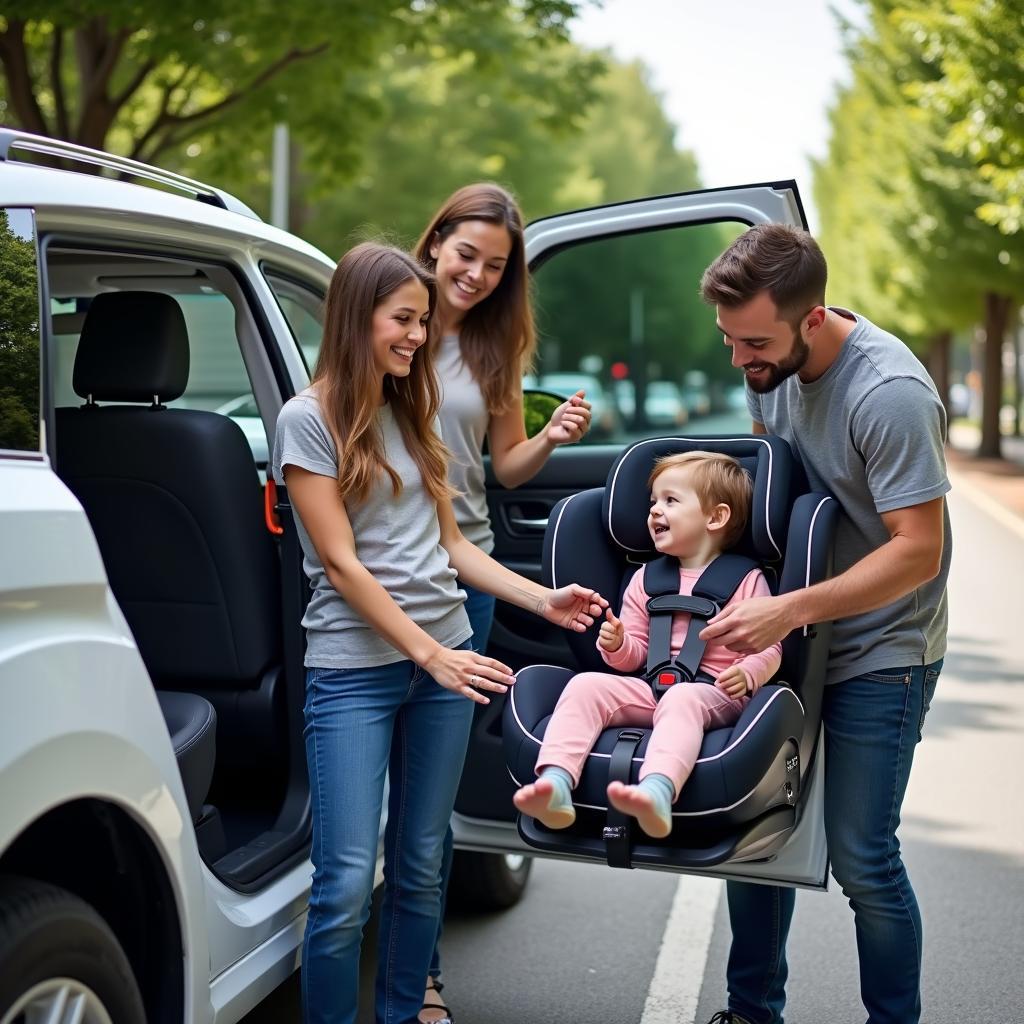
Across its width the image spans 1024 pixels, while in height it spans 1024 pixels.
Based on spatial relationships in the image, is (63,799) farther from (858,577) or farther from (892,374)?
(892,374)

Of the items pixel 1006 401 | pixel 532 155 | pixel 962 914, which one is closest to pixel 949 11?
pixel 532 155

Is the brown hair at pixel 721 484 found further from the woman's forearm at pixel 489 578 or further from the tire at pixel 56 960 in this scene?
the tire at pixel 56 960

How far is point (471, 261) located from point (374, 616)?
1.28 metres

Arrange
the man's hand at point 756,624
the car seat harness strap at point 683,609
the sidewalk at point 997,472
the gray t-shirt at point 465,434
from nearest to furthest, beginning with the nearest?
1. the man's hand at point 756,624
2. the car seat harness strap at point 683,609
3. the gray t-shirt at point 465,434
4. the sidewalk at point 997,472

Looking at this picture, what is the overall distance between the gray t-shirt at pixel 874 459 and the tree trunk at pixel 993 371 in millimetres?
25899

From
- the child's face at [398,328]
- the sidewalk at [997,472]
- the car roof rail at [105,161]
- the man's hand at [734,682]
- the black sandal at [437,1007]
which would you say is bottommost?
the sidewalk at [997,472]

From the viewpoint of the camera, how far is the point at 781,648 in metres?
3.21

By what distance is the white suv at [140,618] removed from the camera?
2220 millimetres

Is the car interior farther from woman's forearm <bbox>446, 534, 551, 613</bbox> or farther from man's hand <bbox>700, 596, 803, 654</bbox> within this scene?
man's hand <bbox>700, 596, 803, 654</bbox>

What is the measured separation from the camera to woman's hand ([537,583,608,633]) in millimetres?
3287

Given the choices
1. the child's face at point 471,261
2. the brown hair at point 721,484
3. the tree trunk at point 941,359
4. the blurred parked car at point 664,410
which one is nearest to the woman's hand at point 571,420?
the brown hair at point 721,484

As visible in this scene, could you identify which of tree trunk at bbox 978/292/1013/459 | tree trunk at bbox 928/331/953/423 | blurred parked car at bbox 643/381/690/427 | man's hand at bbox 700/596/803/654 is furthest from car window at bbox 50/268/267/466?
tree trunk at bbox 928/331/953/423

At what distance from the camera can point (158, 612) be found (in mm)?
3562

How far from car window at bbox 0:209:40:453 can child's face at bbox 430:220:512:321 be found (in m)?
1.60
